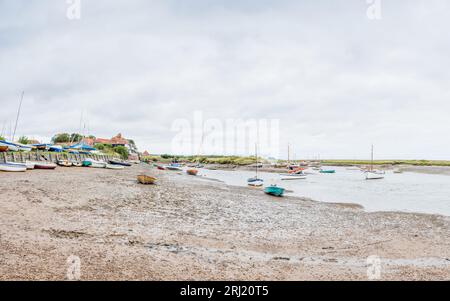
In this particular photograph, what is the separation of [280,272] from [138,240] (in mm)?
5389

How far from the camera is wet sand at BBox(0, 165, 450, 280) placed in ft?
26.5

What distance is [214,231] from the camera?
1403cm

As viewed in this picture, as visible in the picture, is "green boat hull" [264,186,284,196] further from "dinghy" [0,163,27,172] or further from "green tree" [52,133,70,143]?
"green tree" [52,133,70,143]

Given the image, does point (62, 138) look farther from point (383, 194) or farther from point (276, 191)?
point (383, 194)

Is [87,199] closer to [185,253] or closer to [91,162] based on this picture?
[185,253]

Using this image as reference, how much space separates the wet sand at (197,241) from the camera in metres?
8.07

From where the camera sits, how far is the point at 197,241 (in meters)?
11.8

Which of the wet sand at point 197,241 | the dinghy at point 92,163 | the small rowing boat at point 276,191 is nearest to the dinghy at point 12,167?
the wet sand at point 197,241

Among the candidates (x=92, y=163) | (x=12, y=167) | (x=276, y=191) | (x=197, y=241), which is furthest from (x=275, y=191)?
(x=92, y=163)

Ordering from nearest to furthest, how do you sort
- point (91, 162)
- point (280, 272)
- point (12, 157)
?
point (280, 272) → point (12, 157) → point (91, 162)

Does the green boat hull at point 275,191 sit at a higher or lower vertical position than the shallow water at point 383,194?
higher

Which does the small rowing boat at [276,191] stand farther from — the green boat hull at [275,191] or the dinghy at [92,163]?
the dinghy at [92,163]

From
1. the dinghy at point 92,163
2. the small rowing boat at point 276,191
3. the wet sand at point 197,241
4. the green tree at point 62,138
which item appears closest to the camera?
the wet sand at point 197,241
